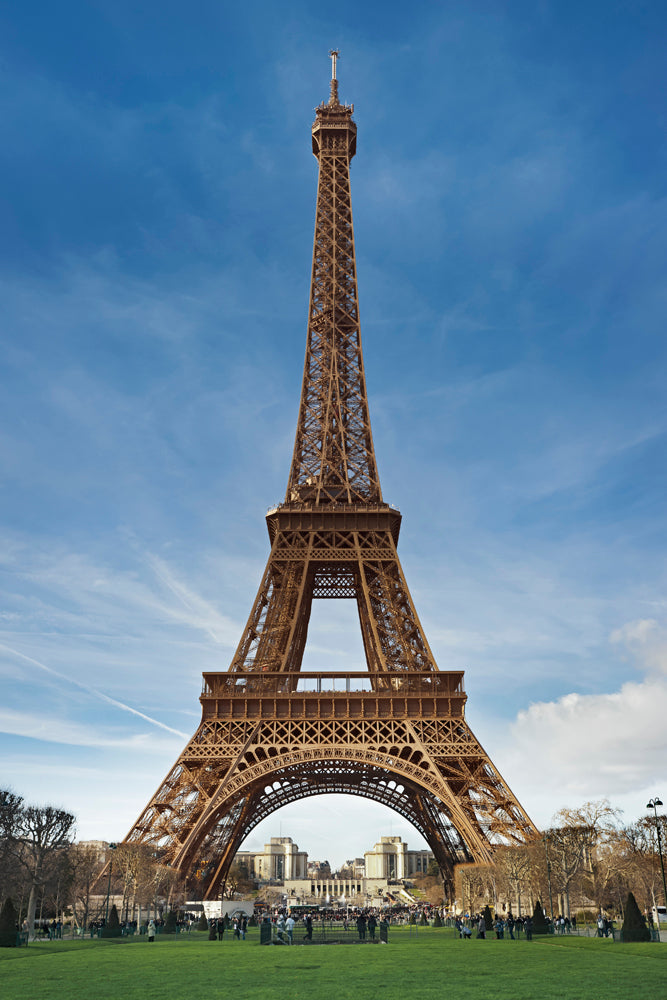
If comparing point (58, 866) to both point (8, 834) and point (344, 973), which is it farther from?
point (344, 973)

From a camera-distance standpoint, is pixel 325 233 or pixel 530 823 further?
pixel 325 233

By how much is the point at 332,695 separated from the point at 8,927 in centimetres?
2314

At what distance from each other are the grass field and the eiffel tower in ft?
47.0

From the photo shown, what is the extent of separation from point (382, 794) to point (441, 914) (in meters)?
10.8

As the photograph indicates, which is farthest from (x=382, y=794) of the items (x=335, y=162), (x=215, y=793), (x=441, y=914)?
(x=335, y=162)

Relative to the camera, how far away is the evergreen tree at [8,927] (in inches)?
1329

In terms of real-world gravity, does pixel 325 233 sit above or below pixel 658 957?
above

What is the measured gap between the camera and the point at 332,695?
52.2m

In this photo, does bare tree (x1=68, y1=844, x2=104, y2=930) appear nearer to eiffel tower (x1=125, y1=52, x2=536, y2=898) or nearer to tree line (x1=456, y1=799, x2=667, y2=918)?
eiffel tower (x1=125, y1=52, x2=536, y2=898)

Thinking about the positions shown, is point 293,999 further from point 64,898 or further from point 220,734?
point 64,898

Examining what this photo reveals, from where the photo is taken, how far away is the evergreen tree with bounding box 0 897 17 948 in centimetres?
3375

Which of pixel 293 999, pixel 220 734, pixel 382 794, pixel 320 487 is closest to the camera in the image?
pixel 293 999

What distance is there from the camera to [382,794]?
230 ft

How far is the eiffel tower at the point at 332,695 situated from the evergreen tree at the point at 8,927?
457 inches
